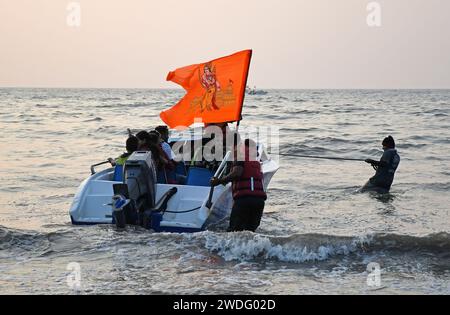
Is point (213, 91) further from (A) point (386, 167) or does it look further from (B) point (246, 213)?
(A) point (386, 167)

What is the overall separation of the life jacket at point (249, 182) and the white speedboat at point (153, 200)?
53cm

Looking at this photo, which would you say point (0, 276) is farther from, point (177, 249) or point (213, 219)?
point (213, 219)

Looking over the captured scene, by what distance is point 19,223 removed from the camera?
33.7 ft

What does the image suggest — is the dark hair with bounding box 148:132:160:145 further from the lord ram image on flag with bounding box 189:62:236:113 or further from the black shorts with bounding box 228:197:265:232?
the black shorts with bounding box 228:197:265:232

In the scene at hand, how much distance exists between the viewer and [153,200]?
870cm

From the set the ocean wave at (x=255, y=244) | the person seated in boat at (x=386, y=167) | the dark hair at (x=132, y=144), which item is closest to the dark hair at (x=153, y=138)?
the dark hair at (x=132, y=144)

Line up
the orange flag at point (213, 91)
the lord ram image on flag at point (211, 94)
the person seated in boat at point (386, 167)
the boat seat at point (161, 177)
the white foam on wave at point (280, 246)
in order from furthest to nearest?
1. the person seated in boat at point (386, 167)
2. the lord ram image on flag at point (211, 94)
3. the orange flag at point (213, 91)
4. the boat seat at point (161, 177)
5. the white foam on wave at point (280, 246)

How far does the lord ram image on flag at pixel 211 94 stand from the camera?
34.0 ft

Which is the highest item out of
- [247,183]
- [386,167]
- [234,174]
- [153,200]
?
[234,174]

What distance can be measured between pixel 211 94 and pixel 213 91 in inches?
2.5

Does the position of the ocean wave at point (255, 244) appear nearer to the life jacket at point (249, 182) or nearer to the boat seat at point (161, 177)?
the life jacket at point (249, 182)

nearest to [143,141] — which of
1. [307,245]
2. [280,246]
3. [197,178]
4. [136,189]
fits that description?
[197,178]

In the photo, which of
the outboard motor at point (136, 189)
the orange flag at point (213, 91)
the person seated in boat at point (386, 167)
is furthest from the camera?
the person seated in boat at point (386, 167)
